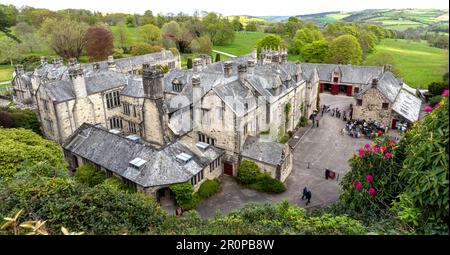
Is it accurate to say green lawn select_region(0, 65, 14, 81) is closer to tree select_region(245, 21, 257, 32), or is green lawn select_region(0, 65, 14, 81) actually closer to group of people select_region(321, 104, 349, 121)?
group of people select_region(321, 104, 349, 121)

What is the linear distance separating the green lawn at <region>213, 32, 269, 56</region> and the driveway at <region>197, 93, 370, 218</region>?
69.6m

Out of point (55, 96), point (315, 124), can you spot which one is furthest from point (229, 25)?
point (55, 96)

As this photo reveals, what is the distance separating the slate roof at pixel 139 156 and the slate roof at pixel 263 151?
9.60ft

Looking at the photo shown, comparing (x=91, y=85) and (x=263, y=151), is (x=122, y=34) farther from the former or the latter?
(x=263, y=151)

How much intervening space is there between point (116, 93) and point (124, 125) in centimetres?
424

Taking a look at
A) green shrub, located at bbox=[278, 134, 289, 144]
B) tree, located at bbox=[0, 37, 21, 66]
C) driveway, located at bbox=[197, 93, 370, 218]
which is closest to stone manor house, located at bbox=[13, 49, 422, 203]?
green shrub, located at bbox=[278, 134, 289, 144]

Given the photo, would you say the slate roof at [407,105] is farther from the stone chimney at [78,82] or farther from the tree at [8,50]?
the tree at [8,50]

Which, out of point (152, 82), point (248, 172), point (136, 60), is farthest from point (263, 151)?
point (136, 60)

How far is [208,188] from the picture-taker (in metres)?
28.3

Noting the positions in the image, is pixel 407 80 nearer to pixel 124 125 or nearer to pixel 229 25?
pixel 124 125

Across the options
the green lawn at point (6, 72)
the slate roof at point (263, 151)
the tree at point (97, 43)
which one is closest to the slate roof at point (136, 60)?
the tree at point (97, 43)

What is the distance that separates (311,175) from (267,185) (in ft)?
18.7

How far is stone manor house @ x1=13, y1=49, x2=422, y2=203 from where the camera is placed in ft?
90.0

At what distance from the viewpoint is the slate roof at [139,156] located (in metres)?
25.9
